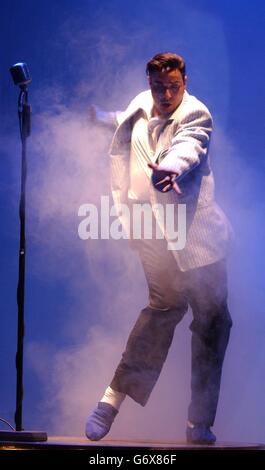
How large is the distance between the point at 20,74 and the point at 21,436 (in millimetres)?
1399

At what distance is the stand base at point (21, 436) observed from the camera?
244 cm

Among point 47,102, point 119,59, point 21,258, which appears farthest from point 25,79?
point 21,258

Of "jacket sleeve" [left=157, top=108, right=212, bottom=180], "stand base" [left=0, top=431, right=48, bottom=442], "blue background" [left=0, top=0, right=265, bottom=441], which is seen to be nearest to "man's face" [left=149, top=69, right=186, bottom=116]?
"jacket sleeve" [left=157, top=108, right=212, bottom=180]

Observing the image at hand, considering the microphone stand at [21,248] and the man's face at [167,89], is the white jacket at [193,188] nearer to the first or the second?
the man's face at [167,89]

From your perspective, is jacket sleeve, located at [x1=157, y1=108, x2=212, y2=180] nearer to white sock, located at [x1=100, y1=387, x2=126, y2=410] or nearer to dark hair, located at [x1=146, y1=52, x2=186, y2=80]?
dark hair, located at [x1=146, y1=52, x2=186, y2=80]

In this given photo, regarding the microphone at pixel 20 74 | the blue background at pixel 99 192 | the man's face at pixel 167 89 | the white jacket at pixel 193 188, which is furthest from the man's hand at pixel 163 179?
the microphone at pixel 20 74

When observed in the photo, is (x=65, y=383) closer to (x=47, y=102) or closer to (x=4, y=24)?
(x=47, y=102)

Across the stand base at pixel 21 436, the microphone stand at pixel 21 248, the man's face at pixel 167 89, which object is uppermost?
the man's face at pixel 167 89

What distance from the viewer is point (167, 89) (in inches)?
113

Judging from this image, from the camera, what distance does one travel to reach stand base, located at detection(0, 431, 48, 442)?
2.44 m

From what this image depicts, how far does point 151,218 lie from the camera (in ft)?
9.62

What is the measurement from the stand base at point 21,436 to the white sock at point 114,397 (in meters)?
0.36

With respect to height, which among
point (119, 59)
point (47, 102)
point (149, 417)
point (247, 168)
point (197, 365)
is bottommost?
point (149, 417)
